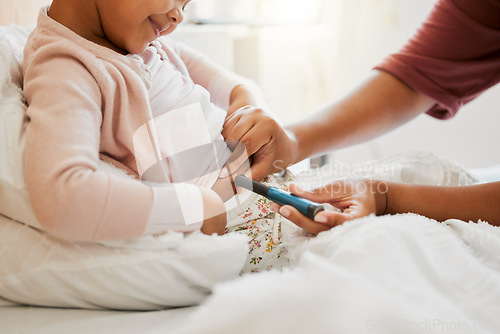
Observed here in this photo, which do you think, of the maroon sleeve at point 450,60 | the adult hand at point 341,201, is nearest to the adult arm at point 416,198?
the adult hand at point 341,201

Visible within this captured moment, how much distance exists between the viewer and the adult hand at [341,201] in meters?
0.48

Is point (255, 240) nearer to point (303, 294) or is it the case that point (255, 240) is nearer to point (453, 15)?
point (303, 294)

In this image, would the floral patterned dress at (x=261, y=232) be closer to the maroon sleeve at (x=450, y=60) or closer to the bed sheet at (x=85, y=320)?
the bed sheet at (x=85, y=320)

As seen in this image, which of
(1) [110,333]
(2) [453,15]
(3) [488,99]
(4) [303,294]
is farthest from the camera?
(3) [488,99]

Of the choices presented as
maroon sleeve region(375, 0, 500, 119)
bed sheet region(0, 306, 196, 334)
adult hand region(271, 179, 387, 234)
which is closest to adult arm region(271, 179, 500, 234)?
→ adult hand region(271, 179, 387, 234)

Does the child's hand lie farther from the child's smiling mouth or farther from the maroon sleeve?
the maroon sleeve

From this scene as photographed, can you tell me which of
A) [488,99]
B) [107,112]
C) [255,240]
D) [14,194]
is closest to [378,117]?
[255,240]

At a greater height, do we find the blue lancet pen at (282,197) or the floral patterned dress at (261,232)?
the blue lancet pen at (282,197)

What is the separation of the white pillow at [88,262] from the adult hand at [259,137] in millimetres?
209

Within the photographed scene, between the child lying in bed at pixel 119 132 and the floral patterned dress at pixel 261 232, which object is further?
the floral patterned dress at pixel 261 232

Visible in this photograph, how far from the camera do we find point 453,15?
849 mm

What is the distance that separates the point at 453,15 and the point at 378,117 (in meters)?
0.25

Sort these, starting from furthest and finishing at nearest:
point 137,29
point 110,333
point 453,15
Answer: point 453,15
point 137,29
point 110,333

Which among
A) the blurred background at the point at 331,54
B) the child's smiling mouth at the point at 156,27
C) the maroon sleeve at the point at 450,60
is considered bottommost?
the blurred background at the point at 331,54
